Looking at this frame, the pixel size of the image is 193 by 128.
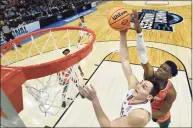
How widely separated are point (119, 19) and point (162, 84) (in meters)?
1.13

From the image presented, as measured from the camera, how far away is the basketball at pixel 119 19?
287 centimetres

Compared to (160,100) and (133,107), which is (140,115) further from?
(160,100)

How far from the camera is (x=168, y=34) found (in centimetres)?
975

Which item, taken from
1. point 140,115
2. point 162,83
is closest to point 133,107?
point 140,115

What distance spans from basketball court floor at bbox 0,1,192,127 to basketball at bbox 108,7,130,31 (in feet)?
5.02

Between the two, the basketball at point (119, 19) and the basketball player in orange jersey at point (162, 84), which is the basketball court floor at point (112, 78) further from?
the basketball at point (119, 19)

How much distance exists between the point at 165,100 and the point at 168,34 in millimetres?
7478

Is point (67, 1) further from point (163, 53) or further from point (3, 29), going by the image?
point (163, 53)

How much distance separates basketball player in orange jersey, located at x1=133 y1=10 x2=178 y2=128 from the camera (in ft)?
9.10

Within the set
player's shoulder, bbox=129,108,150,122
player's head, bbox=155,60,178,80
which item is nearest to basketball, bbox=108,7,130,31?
player's head, bbox=155,60,178,80

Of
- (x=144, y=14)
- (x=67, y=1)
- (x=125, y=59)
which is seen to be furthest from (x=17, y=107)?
(x=67, y=1)

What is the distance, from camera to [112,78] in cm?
602

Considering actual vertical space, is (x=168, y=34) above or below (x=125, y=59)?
below

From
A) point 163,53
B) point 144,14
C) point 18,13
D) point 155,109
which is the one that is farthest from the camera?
point 144,14
